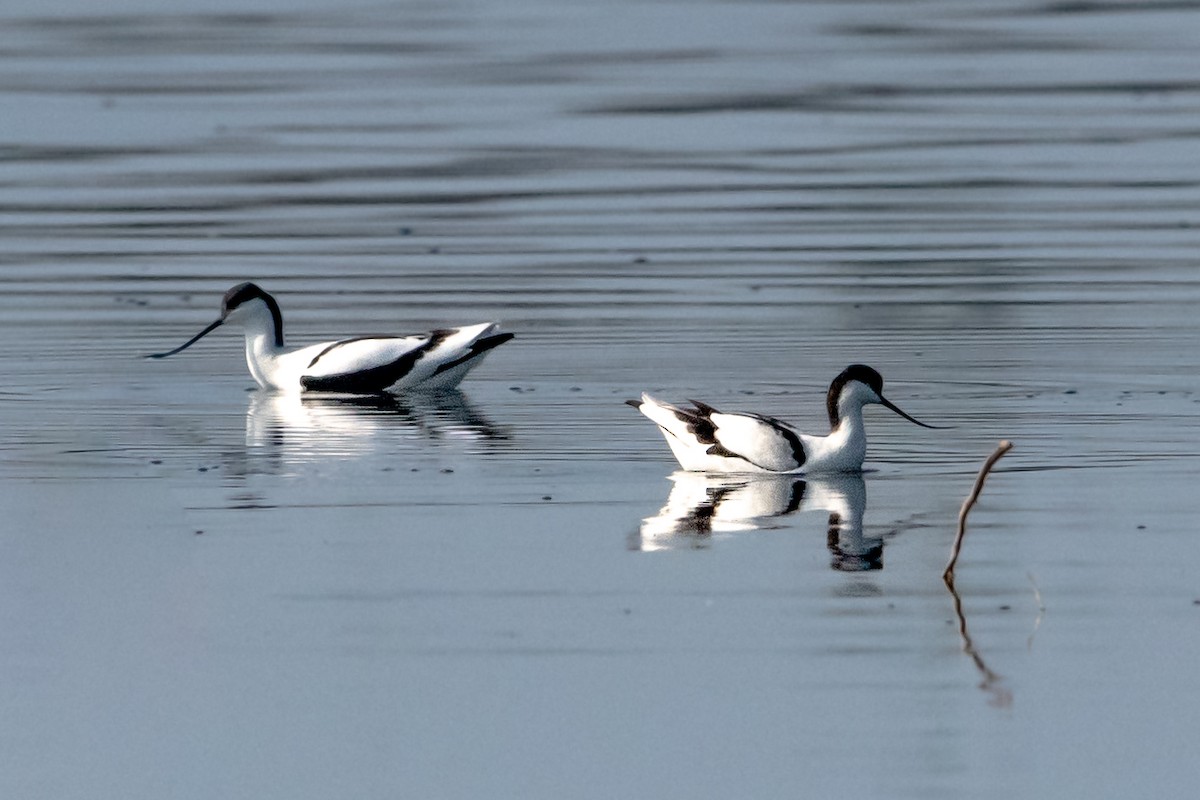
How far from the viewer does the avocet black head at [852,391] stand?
13414 millimetres

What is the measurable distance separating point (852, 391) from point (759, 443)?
68cm

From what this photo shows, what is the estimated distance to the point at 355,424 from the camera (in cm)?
1560

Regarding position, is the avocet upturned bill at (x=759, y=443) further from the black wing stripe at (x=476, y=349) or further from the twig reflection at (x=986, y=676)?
the black wing stripe at (x=476, y=349)

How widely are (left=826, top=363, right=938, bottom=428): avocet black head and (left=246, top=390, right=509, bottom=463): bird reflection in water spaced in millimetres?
1854

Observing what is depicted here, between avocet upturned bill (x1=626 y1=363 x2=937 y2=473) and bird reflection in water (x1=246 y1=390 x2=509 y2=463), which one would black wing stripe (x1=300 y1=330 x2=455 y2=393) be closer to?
bird reflection in water (x1=246 y1=390 x2=509 y2=463)

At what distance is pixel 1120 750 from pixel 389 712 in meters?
2.25

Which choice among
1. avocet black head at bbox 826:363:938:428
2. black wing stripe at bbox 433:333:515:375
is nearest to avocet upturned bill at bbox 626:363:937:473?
avocet black head at bbox 826:363:938:428

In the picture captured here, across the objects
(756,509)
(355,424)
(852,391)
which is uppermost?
(852,391)

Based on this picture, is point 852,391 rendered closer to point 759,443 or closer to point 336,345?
point 759,443

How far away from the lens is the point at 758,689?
849cm

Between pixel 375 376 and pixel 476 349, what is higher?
pixel 476 349

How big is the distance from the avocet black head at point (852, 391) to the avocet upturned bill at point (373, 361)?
387cm

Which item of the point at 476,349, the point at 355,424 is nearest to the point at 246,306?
the point at 476,349

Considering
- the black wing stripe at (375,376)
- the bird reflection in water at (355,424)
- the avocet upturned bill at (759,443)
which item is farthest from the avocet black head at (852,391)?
the black wing stripe at (375,376)
